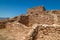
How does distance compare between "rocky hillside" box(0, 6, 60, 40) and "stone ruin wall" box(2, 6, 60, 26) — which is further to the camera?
"stone ruin wall" box(2, 6, 60, 26)

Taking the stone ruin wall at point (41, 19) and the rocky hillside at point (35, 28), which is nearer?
the rocky hillside at point (35, 28)

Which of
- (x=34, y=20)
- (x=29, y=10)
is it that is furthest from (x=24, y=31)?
(x=29, y=10)

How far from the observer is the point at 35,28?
834cm

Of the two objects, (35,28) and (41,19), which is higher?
(41,19)

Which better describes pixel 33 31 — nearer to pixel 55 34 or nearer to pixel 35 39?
pixel 35 39

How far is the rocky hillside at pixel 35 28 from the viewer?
26.5 feet

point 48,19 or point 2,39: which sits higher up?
point 48,19

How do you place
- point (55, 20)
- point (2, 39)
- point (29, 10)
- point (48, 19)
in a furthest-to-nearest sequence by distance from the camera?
1. point (29, 10)
2. point (48, 19)
3. point (55, 20)
4. point (2, 39)

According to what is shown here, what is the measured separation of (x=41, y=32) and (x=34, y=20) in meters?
9.74

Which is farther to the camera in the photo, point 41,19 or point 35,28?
point 41,19

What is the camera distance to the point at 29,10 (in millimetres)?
27766

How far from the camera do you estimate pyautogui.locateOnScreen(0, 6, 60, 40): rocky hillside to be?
8.06 m

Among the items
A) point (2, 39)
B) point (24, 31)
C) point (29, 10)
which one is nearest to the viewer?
point (2, 39)

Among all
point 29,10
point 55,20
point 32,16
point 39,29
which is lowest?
point 39,29
